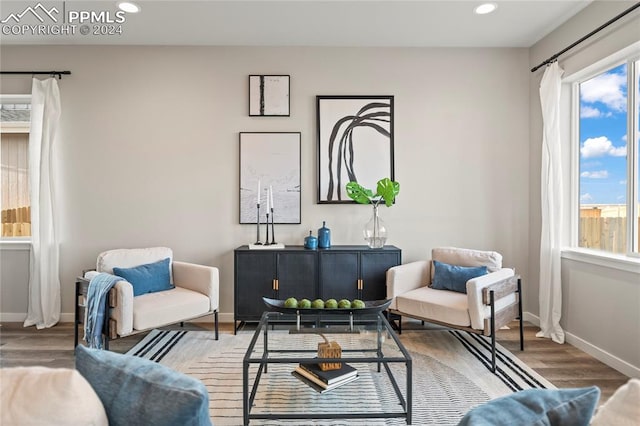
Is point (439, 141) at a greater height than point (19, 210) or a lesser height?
greater

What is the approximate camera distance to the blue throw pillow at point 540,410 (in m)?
0.80

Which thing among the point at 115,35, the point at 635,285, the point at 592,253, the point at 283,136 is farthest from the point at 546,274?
the point at 115,35

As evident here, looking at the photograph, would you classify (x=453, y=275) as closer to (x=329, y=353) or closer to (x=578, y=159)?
(x=578, y=159)

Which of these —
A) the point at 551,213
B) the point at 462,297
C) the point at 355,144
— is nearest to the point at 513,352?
the point at 462,297

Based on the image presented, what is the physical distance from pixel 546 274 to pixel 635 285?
789 millimetres

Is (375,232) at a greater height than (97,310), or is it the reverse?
(375,232)

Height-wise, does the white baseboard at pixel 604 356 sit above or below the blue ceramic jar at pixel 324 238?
below

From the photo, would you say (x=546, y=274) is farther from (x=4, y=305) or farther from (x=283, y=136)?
(x=4, y=305)

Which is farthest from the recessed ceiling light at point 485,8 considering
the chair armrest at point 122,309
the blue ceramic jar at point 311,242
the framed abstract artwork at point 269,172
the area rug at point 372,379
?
the chair armrest at point 122,309

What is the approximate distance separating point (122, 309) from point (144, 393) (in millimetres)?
2136

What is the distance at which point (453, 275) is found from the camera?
3217mm

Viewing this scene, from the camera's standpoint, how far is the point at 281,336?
7.66 ft

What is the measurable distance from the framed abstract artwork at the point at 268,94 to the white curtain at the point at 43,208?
1906mm

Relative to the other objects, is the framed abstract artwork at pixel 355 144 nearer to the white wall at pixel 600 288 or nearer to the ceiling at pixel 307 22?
the ceiling at pixel 307 22
